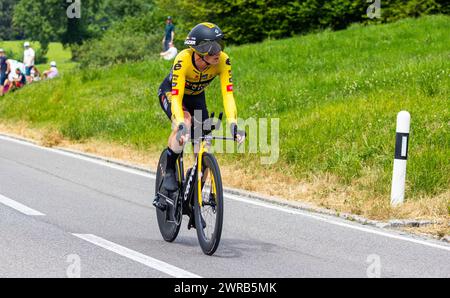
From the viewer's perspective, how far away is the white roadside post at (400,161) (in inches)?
409

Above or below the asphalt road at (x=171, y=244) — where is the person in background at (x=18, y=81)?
above

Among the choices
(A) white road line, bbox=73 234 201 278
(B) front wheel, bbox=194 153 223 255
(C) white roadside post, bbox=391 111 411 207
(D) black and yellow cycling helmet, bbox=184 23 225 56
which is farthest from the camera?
(C) white roadside post, bbox=391 111 411 207

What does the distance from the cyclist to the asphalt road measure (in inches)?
34.3

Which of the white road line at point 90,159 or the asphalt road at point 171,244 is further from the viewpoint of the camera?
the white road line at point 90,159

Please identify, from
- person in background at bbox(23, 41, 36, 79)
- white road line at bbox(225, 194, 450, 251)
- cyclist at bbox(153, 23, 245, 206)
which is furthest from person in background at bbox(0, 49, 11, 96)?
cyclist at bbox(153, 23, 245, 206)

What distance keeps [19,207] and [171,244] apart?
264 cm

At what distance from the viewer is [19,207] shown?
10.5 meters

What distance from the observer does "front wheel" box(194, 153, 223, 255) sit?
770cm
